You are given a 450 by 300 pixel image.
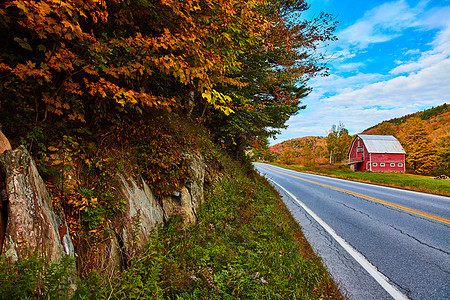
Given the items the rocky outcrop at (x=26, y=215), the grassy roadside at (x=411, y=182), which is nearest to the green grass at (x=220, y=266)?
the rocky outcrop at (x=26, y=215)

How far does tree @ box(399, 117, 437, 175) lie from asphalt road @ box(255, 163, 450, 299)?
37982mm

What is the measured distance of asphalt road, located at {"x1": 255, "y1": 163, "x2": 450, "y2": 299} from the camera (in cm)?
330

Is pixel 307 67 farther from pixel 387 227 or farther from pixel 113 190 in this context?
pixel 113 190

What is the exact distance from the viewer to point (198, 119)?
25.0ft

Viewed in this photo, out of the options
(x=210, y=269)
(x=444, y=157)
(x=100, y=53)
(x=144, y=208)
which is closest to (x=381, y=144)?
(x=444, y=157)

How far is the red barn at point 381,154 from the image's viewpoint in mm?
39688

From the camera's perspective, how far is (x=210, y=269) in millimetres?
2887

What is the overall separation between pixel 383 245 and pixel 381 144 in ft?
153

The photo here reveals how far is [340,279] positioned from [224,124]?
658 centimetres

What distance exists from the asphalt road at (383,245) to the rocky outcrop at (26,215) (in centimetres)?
401

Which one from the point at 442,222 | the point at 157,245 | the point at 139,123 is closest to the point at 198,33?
the point at 139,123

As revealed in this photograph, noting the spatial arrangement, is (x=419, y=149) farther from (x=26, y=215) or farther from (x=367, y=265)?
(x=26, y=215)

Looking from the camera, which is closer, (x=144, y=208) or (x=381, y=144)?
(x=144, y=208)

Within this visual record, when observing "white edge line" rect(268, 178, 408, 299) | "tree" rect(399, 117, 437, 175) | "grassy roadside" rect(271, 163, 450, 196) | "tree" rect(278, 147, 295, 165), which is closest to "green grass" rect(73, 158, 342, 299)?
"white edge line" rect(268, 178, 408, 299)
